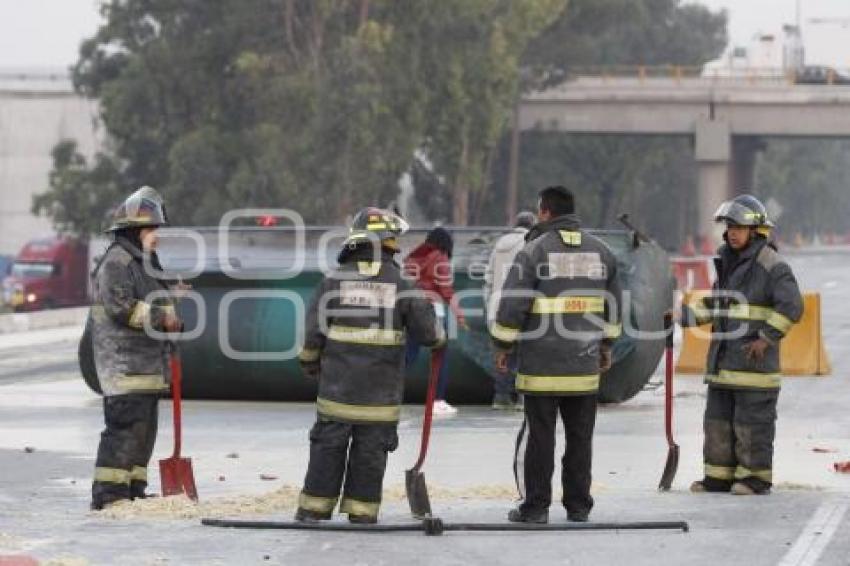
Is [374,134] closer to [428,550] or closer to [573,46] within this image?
[573,46]

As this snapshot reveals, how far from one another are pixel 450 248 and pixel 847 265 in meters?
61.0

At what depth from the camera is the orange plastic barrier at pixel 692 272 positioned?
47.2m

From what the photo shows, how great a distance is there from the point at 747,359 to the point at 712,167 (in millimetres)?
78985

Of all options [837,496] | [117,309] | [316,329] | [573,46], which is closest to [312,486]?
[316,329]

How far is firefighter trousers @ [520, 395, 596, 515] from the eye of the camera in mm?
11422

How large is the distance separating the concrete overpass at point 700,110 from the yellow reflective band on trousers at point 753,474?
247 feet

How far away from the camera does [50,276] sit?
58844mm

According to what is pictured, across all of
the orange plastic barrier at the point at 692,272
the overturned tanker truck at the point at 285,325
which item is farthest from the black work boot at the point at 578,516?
the orange plastic barrier at the point at 692,272

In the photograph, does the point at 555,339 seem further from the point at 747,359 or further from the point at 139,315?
the point at 139,315

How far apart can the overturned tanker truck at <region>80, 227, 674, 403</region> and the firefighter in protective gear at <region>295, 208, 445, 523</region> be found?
8124 mm

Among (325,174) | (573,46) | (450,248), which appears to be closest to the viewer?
A: (450,248)

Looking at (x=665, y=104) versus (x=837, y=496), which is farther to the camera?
(x=665, y=104)

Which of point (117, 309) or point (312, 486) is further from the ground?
point (117, 309)

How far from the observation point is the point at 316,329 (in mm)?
11281
